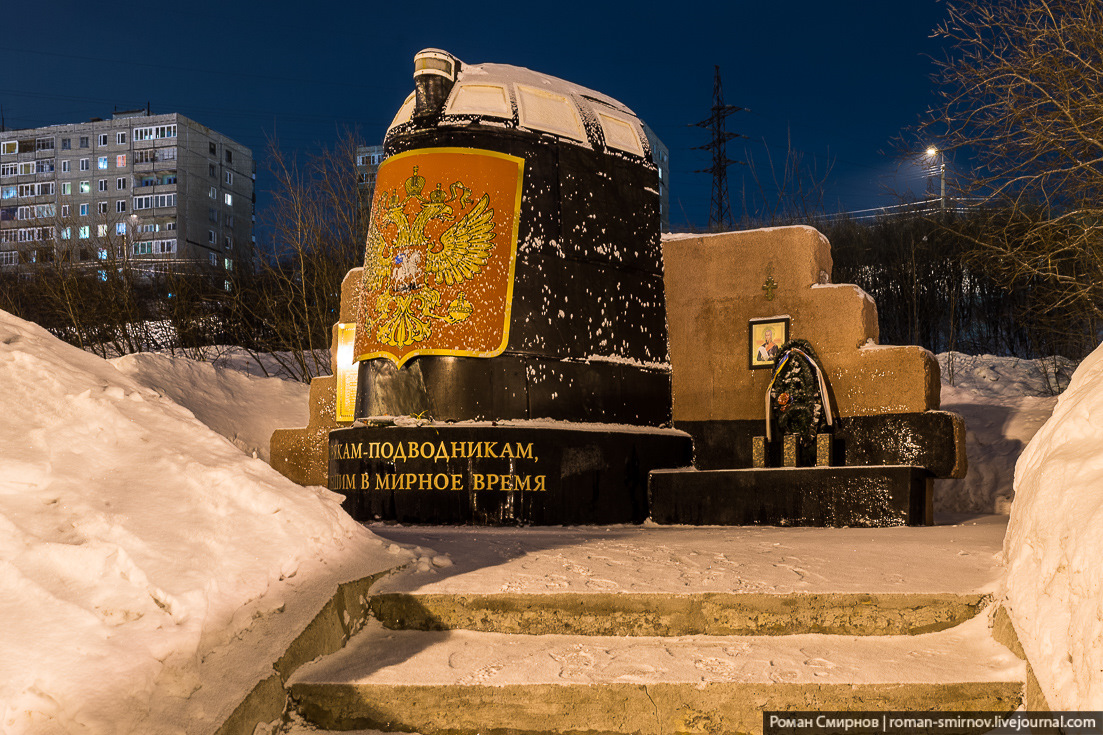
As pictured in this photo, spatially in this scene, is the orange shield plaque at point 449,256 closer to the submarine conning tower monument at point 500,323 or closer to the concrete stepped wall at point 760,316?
the submarine conning tower monument at point 500,323

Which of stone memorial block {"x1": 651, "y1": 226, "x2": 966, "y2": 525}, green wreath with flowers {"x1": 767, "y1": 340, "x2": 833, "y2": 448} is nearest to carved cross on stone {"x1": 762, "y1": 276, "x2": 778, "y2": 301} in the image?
stone memorial block {"x1": 651, "y1": 226, "x2": 966, "y2": 525}

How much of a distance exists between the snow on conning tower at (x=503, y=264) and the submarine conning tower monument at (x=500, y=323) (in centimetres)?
2

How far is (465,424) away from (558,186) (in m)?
2.60

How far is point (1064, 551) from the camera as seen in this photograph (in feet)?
11.5

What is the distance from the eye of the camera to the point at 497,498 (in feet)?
26.9

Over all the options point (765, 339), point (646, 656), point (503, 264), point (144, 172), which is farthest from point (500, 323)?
point (144, 172)

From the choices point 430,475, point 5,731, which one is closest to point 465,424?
point 430,475

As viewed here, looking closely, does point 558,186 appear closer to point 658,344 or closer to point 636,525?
point 658,344

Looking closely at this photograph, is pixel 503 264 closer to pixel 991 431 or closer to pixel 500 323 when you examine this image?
pixel 500 323

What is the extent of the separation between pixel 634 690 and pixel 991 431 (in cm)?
1150

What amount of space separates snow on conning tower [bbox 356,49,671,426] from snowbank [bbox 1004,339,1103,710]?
4864 mm

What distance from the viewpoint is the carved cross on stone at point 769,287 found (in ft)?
33.8

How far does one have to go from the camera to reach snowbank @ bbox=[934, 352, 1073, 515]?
12266 mm

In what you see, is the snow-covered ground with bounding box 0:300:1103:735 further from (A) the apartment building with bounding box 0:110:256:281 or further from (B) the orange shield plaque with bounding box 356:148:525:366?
(A) the apartment building with bounding box 0:110:256:281
